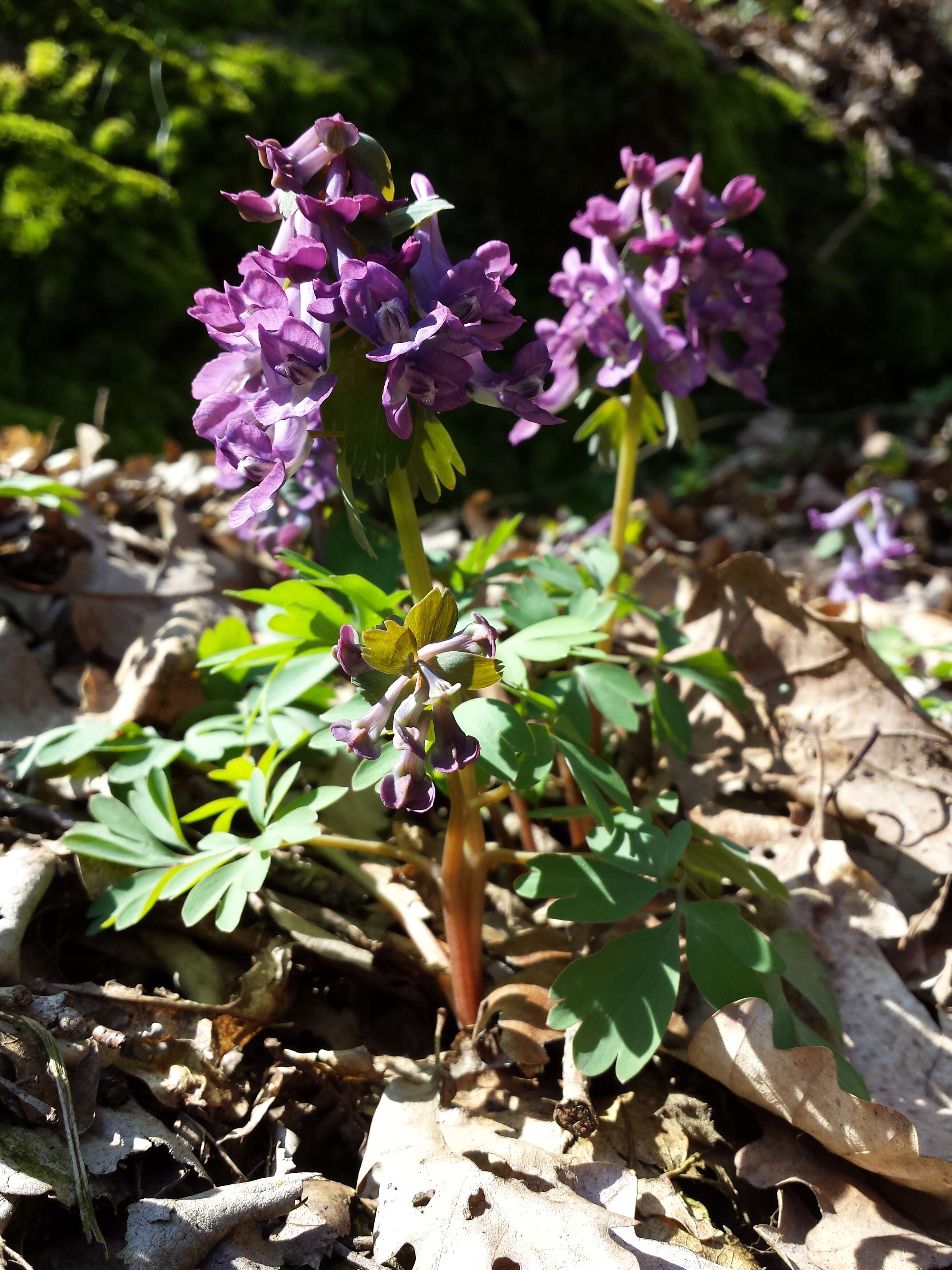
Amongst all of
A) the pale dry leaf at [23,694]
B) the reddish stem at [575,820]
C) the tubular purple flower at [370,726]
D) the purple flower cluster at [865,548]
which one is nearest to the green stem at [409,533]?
the tubular purple flower at [370,726]

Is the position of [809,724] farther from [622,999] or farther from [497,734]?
[497,734]

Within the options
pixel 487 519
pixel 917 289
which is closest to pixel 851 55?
pixel 917 289

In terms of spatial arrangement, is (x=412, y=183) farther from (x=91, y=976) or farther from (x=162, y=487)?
(x=162, y=487)

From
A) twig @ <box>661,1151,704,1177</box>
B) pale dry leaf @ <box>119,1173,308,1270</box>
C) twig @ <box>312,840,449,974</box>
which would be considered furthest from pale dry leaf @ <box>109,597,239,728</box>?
twig @ <box>661,1151,704,1177</box>

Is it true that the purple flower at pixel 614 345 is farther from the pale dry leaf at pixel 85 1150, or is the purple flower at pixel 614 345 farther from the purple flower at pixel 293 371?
the pale dry leaf at pixel 85 1150

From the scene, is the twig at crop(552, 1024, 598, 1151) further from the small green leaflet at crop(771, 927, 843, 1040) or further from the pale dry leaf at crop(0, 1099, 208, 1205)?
the pale dry leaf at crop(0, 1099, 208, 1205)

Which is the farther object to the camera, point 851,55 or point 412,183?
point 851,55

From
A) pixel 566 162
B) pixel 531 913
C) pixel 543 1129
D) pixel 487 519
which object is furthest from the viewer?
pixel 566 162
